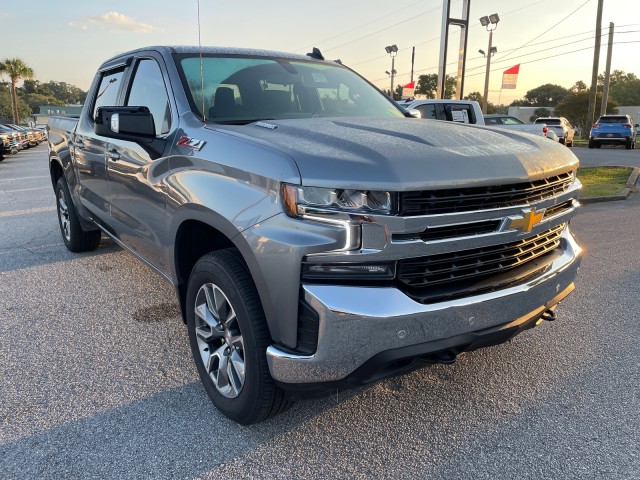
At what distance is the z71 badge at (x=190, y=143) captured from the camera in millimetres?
2680

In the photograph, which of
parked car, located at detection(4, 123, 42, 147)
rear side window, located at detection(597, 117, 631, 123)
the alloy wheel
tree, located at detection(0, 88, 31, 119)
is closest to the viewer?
the alloy wheel

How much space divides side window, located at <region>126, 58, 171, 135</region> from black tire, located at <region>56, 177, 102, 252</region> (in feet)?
6.90

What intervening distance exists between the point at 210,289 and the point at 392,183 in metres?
1.14

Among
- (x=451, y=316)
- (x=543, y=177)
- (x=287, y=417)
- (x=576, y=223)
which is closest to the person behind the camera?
(x=451, y=316)

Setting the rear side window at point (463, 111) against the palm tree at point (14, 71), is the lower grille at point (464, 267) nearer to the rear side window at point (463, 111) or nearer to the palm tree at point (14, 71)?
the rear side window at point (463, 111)

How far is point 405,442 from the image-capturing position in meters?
2.47

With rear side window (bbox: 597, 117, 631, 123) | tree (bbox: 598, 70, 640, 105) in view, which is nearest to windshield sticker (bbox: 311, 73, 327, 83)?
rear side window (bbox: 597, 117, 631, 123)

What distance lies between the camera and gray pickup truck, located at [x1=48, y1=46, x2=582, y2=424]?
6.72 feet

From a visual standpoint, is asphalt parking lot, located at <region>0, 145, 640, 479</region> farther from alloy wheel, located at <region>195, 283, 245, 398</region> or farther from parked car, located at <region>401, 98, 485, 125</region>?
parked car, located at <region>401, 98, 485, 125</region>

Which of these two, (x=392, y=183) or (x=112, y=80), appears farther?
(x=112, y=80)

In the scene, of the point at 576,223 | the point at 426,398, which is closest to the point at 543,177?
the point at 426,398

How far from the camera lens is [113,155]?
371cm

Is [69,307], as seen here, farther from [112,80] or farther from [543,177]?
[543,177]

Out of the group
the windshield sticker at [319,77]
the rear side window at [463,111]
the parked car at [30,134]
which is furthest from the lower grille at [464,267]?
the parked car at [30,134]
